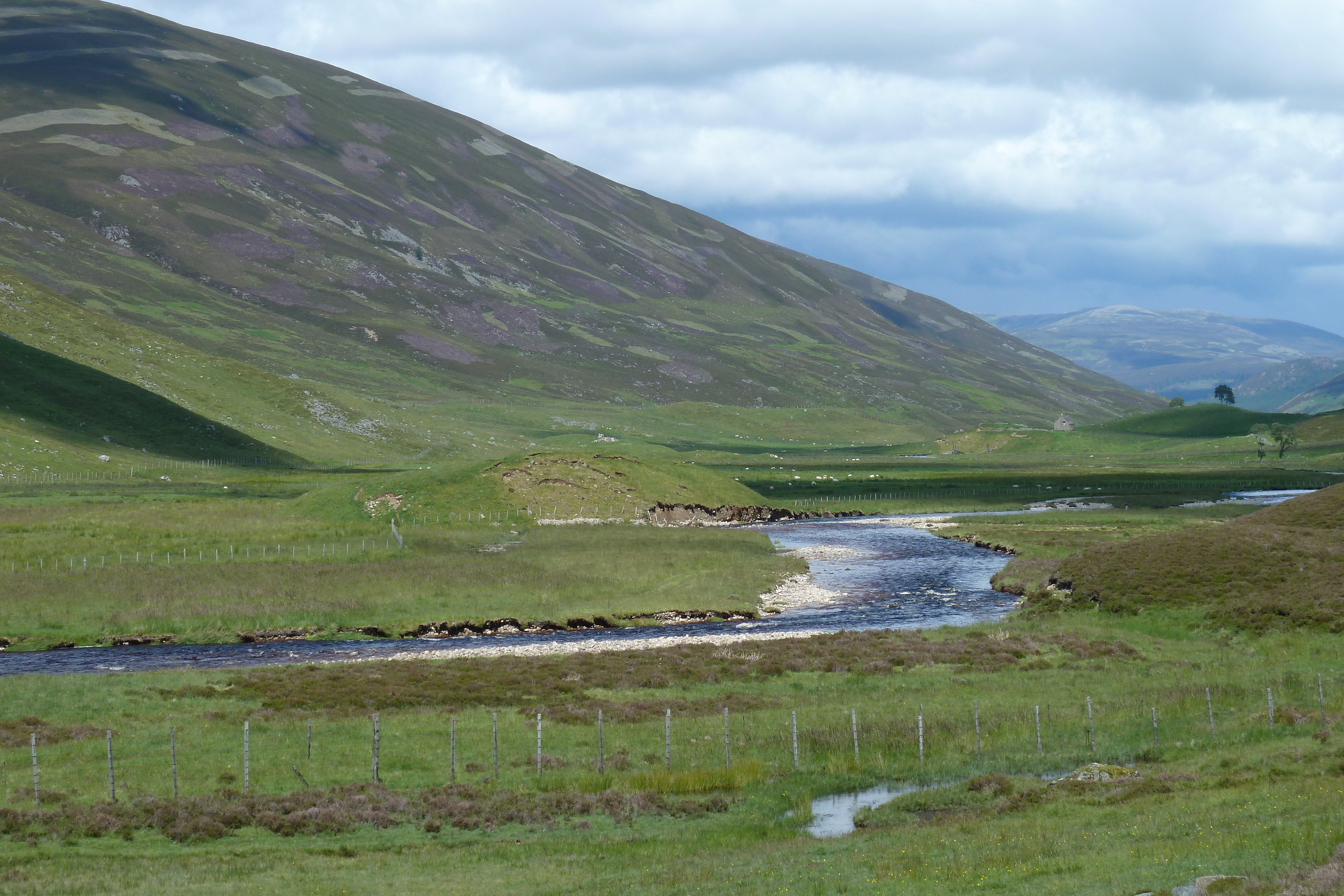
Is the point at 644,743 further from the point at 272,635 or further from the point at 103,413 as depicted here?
the point at 103,413

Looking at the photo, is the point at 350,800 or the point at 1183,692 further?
the point at 1183,692

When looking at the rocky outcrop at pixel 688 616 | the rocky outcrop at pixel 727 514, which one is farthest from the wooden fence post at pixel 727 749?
the rocky outcrop at pixel 727 514

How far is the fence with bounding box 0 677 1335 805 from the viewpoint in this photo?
130 ft

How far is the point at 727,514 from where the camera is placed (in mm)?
136250

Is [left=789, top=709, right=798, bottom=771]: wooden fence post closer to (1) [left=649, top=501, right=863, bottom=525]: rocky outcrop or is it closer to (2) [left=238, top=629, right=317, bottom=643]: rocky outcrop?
(2) [left=238, top=629, right=317, bottom=643]: rocky outcrop

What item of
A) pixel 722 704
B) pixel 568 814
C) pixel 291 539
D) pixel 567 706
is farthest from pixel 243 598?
pixel 568 814

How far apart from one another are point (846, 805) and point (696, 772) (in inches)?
213

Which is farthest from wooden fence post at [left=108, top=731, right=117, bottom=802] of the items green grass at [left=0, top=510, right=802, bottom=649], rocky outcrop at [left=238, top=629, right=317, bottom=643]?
green grass at [left=0, top=510, right=802, bottom=649]

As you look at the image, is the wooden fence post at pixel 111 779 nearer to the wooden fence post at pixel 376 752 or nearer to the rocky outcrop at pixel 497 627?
the wooden fence post at pixel 376 752

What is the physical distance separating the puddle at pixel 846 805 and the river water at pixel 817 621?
30.2m

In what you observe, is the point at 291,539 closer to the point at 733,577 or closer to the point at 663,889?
the point at 733,577

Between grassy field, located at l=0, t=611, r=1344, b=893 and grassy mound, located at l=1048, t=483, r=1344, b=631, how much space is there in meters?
3.49

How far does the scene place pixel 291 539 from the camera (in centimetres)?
9606

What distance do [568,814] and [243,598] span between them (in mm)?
45724
